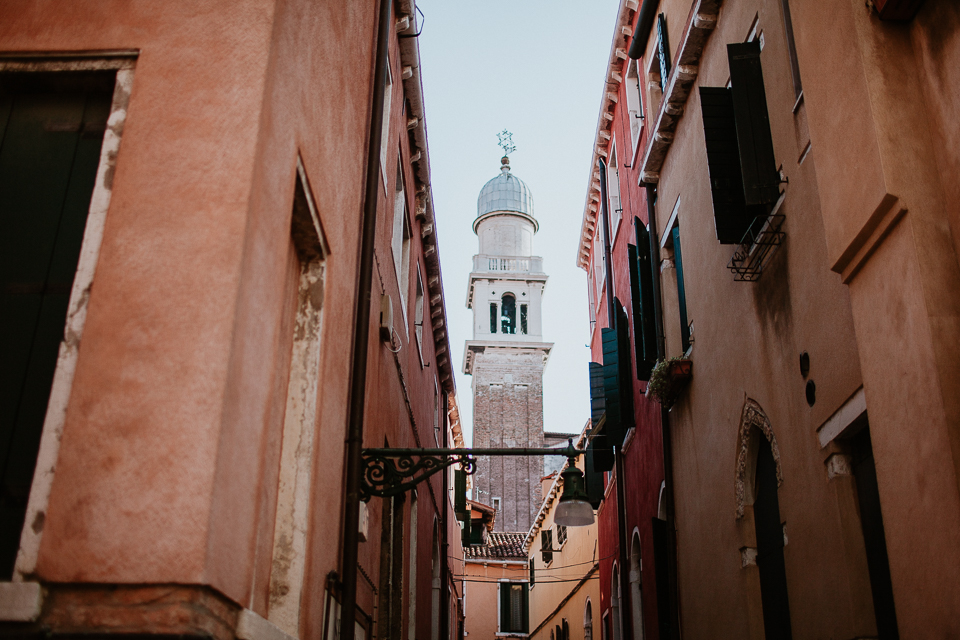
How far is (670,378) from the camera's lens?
9727 mm

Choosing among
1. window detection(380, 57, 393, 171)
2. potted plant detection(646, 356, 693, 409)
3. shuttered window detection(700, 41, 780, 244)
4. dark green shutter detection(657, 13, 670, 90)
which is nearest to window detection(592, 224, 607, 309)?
dark green shutter detection(657, 13, 670, 90)

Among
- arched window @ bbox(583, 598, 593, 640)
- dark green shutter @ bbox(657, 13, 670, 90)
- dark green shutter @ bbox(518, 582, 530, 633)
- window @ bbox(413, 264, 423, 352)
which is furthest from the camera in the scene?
dark green shutter @ bbox(518, 582, 530, 633)

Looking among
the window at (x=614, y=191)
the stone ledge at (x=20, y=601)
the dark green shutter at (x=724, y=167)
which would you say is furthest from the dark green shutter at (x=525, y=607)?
the stone ledge at (x=20, y=601)

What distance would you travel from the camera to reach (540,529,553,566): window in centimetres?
2748

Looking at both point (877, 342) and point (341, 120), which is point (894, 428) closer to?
point (877, 342)

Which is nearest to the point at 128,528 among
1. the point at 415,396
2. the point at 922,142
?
the point at 922,142

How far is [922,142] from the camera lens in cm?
464

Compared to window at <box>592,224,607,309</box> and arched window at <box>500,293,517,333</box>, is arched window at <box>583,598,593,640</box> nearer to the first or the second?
window at <box>592,224,607,309</box>

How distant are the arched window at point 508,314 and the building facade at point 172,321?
46.6 metres

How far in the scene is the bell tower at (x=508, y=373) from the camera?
168ft

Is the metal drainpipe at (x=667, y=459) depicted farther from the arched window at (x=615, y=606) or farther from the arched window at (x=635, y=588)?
the arched window at (x=615, y=606)

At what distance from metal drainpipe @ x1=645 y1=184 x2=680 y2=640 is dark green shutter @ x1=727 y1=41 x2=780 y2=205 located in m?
3.82

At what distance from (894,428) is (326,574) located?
2992mm

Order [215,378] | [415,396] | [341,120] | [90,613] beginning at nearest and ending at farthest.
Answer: [90,613] → [215,378] → [341,120] → [415,396]
